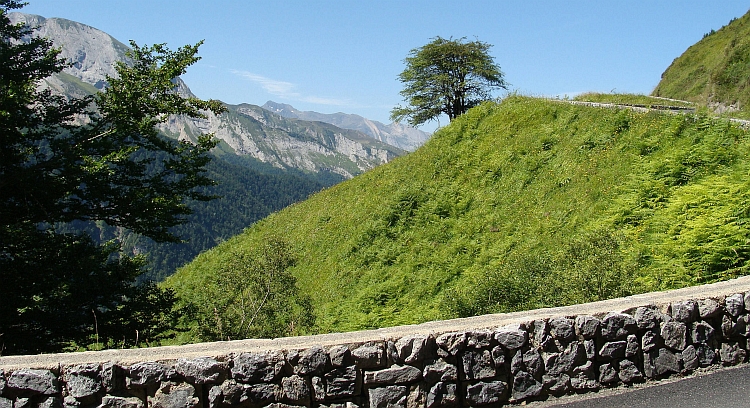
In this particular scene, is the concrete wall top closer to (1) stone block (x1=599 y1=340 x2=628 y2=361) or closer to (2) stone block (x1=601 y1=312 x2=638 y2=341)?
(2) stone block (x1=601 y1=312 x2=638 y2=341)

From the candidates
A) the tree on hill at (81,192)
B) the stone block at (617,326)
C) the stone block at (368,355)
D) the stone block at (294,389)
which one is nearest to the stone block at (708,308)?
the stone block at (617,326)

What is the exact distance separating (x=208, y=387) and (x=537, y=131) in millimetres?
20958

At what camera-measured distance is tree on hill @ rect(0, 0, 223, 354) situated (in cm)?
1258

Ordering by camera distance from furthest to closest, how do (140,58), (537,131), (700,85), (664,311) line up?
(700,85) < (537,131) < (140,58) < (664,311)

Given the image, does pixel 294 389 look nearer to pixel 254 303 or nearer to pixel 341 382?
pixel 341 382

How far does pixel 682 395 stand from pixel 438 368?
2352 millimetres

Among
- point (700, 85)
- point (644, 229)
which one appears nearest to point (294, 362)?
point (644, 229)

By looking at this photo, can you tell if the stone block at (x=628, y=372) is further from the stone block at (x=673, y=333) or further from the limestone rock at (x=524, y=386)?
the limestone rock at (x=524, y=386)

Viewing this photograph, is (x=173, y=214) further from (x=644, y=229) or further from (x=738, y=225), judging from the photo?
(x=738, y=225)

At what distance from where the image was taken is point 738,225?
28.5 ft

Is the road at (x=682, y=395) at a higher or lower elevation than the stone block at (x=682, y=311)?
lower

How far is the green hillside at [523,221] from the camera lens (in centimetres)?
927

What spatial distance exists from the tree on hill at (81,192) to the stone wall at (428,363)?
8.72m

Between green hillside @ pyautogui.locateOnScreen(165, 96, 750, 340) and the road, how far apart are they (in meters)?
2.81
